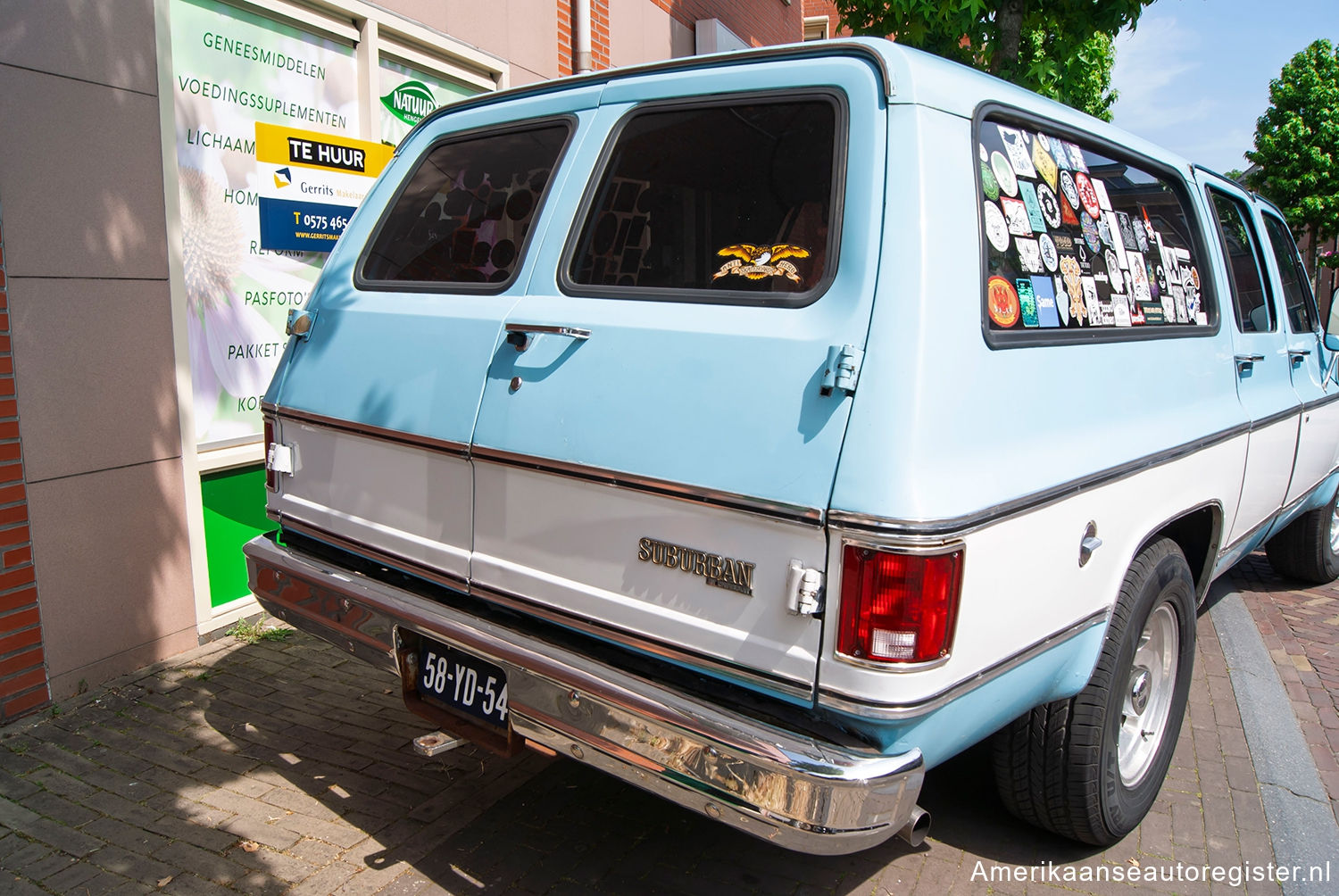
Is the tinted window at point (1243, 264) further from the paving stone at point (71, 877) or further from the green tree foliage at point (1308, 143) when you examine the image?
the green tree foliage at point (1308, 143)

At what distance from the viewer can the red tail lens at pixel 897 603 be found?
1947mm

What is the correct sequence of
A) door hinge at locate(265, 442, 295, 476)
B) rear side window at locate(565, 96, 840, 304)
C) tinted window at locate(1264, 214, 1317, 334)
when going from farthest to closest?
tinted window at locate(1264, 214, 1317, 334) → door hinge at locate(265, 442, 295, 476) → rear side window at locate(565, 96, 840, 304)

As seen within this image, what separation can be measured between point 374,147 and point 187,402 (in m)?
1.87

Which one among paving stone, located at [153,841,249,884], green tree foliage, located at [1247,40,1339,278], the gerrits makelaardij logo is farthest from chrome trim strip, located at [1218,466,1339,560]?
green tree foliage, located at [1247,40,1339,278]

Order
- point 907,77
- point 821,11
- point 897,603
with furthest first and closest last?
point 821,11
point 907,77
point 897,603

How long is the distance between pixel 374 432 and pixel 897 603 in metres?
1.62

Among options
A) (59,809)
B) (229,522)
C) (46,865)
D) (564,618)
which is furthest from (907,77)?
(229,522)

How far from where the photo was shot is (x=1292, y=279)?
→ 479cm

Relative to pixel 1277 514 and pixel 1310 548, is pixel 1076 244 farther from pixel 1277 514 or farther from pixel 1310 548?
pixel 1310 548

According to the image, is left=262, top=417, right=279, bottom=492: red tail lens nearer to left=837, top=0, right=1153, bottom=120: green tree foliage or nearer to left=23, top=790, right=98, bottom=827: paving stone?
left=23, top=790, right=98, bottom=827: paving stone

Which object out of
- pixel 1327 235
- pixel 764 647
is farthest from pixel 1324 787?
pixel 1327 235

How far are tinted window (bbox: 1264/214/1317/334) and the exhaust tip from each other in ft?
11.3

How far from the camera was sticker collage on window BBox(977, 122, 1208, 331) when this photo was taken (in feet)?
7.79

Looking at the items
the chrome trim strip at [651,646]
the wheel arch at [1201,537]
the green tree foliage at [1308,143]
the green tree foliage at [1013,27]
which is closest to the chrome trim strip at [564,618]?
the chrome trim strip at [651,646]
